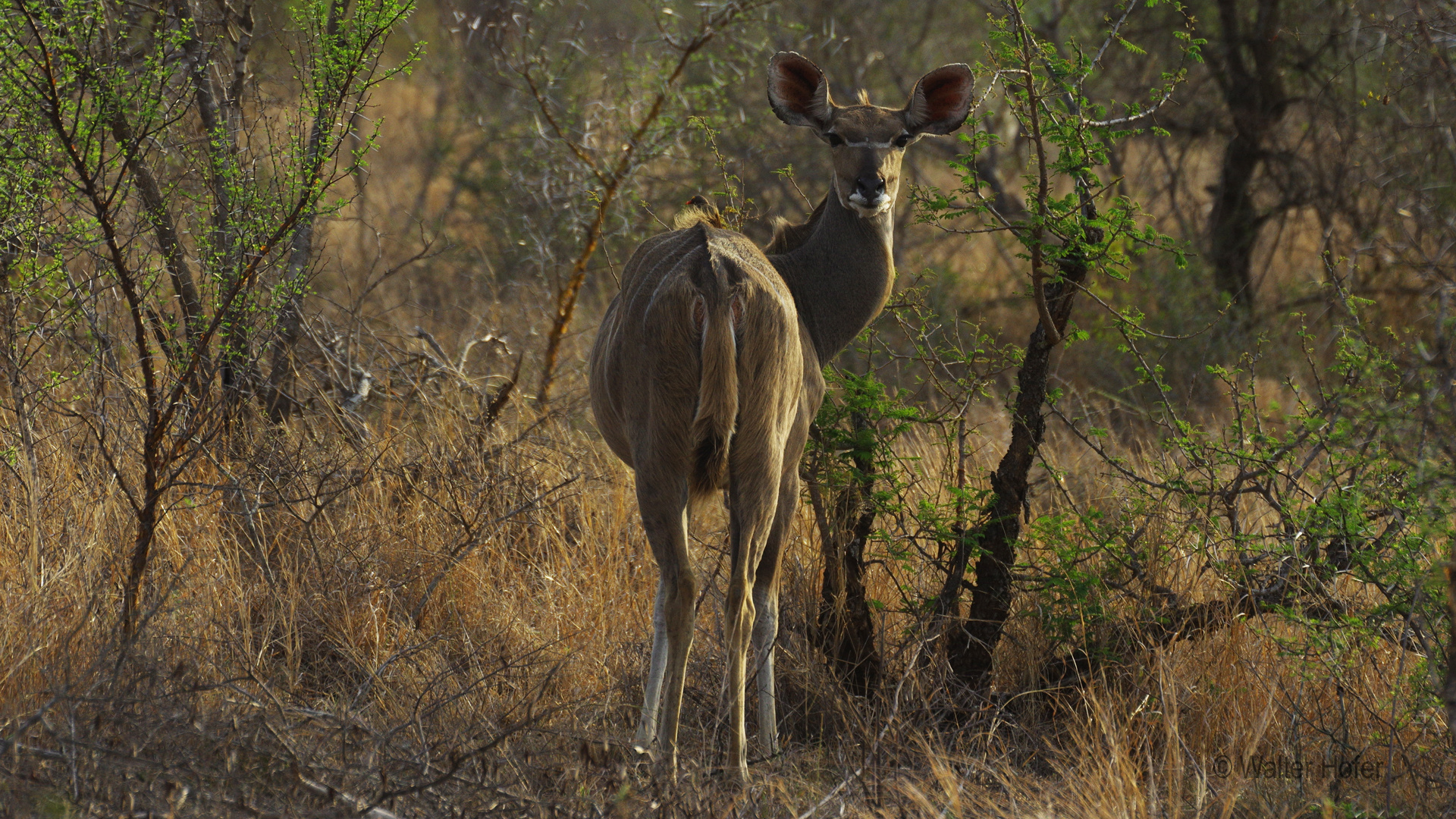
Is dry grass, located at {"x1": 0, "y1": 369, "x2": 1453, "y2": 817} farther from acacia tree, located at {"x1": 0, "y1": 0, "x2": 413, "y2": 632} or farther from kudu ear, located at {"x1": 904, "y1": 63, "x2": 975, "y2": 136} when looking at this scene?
kudu ear, located at {"x1": 904, "y1": 63, "x2": 975, "y2": 136}

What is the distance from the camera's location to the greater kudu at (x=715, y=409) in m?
3.21

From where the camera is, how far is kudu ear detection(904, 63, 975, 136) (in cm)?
416

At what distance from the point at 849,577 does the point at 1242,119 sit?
590 cm

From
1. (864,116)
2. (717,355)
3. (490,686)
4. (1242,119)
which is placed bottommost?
(490,686)

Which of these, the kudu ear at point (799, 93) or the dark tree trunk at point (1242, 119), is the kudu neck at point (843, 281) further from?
the dark tree trunk at point (1242, 119)

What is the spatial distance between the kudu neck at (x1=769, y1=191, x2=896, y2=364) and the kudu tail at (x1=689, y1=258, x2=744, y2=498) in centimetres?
91

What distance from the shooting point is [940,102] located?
4.24 metres

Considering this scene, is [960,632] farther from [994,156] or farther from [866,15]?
[866,15]

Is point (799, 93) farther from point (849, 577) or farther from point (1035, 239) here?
point (849, 577)

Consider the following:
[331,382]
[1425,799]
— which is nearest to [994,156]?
[331,382]

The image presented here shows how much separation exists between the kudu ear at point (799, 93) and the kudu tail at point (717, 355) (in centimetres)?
114

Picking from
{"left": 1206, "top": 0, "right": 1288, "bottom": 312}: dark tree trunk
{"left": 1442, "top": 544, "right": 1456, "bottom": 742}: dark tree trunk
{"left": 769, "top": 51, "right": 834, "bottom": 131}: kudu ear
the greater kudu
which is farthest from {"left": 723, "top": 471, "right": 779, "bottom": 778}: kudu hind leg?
{"left": 1206, "top": 0, "right": 1288, "bottom": 312}: dark tree trunk

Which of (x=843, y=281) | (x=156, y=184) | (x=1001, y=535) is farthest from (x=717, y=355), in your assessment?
(x=156, y=184)

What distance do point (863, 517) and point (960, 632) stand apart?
500 millimetres
